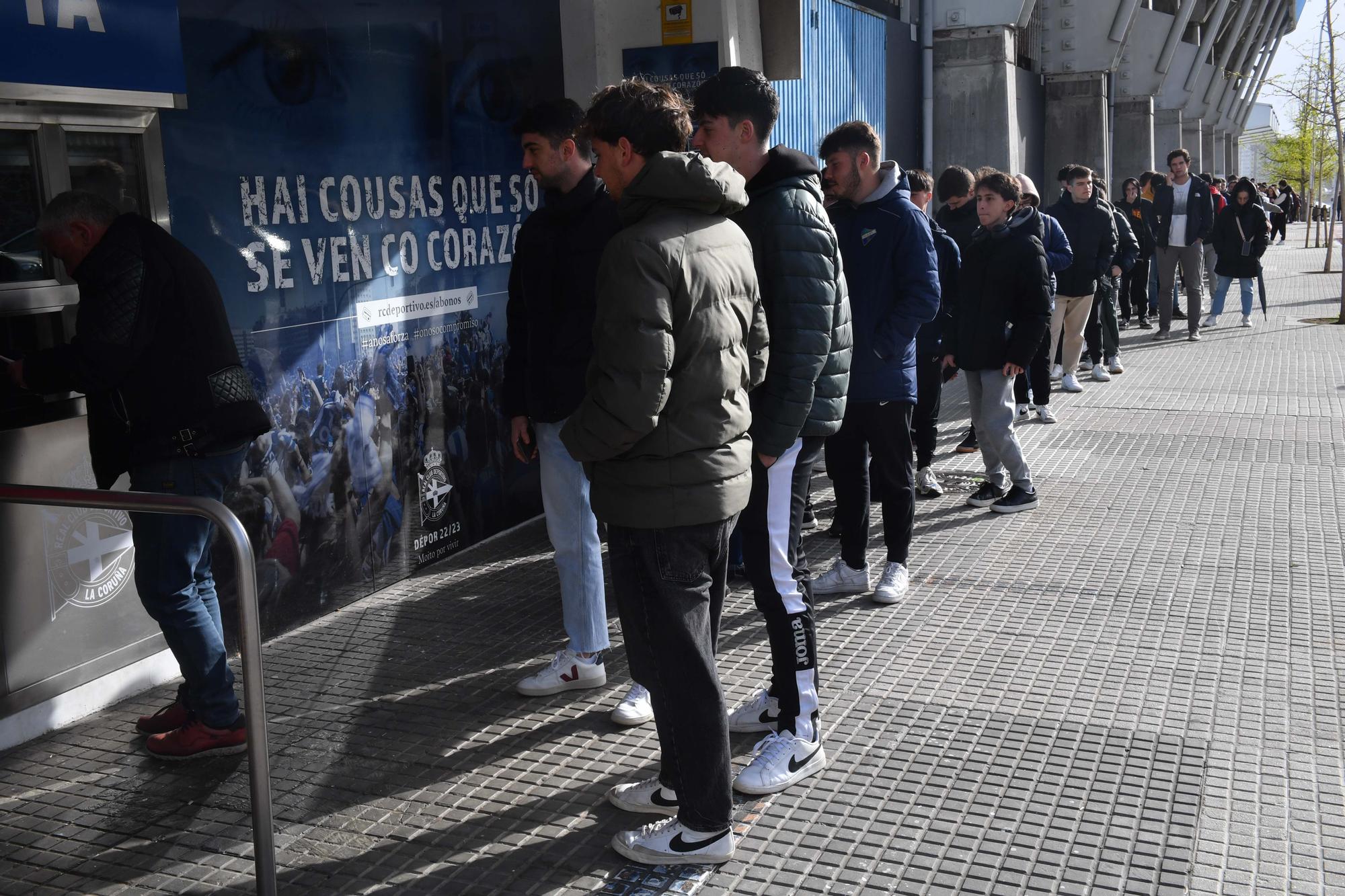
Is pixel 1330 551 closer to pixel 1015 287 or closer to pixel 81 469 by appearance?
pixel 1015 287

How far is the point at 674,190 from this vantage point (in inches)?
119

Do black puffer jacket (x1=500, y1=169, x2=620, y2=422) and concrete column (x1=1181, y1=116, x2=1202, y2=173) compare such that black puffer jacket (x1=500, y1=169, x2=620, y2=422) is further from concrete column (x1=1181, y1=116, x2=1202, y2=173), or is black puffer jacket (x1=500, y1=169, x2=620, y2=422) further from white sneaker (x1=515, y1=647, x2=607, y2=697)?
concrete column (x1=1181, y1=116, x2=1202, y2=173)

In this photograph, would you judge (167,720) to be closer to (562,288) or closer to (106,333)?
(106,333)

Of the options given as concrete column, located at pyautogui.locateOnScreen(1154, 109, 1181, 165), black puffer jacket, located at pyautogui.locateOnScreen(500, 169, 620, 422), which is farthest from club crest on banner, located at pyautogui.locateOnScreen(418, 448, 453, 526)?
concrete column, located at pyautogui.locateOnScreen(1154, 109, 1181, 165)

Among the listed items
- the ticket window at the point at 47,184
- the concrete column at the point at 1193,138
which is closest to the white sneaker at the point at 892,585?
the ticket window at the point at 47,184

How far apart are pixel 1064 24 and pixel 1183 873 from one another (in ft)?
65.6

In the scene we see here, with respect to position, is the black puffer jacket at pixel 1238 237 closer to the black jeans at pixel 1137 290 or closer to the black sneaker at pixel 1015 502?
the black jeans at pixel 1137 290

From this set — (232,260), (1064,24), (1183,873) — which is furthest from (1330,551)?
(1064,24)

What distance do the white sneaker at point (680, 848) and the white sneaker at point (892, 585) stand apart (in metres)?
2.36

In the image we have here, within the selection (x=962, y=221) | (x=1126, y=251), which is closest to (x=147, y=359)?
(x=962, y=221)

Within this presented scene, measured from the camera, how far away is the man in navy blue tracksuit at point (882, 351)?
5.52 meters

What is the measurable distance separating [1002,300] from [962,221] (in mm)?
1541

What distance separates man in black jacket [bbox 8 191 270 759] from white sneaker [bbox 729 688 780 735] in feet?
5.35

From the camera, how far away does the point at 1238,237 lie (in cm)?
→ 1561
